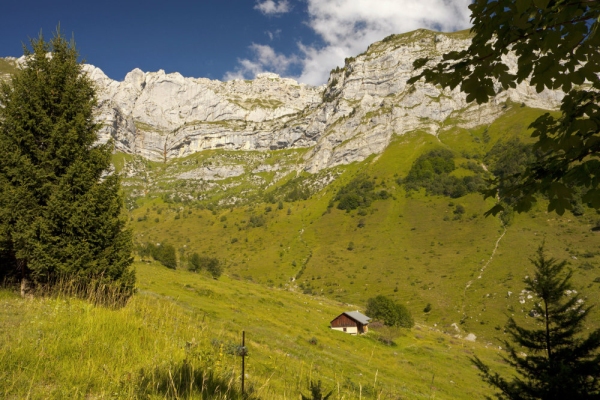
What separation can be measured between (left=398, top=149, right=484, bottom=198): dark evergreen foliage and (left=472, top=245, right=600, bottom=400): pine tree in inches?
5283

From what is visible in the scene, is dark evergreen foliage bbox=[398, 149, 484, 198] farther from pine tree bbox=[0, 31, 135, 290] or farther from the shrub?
pine tree bbox=[0, 31, 135, 290]

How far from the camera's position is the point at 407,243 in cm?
11819

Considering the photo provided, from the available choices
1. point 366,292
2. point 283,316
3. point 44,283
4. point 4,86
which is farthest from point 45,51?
point 366,292

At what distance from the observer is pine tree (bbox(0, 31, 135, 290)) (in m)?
12.4

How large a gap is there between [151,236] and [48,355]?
178 metres

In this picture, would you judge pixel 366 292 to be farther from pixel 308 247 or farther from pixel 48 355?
pixel 48 355

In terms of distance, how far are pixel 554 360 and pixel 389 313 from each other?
5869cm

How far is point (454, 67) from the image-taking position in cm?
363

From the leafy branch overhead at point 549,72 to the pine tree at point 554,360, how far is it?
8.50 meters

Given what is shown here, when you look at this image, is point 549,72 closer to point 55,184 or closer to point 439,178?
point 55,184

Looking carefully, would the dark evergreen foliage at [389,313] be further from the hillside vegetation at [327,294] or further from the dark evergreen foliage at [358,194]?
the dark evergreen foliage at [358,194]

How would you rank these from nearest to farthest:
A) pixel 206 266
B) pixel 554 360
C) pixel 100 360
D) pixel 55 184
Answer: pixel 100 360 < pixel 554 360 < pixel 55 184 < pixel 206 266

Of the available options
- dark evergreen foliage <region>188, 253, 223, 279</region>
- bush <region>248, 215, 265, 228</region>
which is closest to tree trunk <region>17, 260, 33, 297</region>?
dark evergreen foliage <region>188, 253, 223, 279</region>

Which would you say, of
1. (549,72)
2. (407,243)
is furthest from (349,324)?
(407,243)
